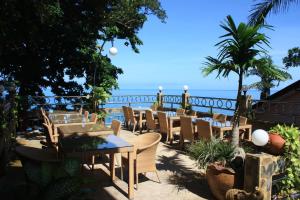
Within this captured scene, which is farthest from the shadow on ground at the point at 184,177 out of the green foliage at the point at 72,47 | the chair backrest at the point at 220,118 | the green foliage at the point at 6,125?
the green foliage at the point at 72,47

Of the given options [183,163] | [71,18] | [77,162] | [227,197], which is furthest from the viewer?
[71,18]

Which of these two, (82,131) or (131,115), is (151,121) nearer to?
(131,115)

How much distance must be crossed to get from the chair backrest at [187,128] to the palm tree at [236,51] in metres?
2.38

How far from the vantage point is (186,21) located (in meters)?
17.0

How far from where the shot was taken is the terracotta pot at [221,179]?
4.08 m

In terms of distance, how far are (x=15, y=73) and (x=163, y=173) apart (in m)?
8.87

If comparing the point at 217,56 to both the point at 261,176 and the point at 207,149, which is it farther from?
the point at 261,176

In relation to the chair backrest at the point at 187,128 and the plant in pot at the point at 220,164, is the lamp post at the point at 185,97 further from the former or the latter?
the plant in pot at the point at 220,164

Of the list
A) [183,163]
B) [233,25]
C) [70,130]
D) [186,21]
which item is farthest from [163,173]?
[186,21]

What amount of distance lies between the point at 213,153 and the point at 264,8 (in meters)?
4.96

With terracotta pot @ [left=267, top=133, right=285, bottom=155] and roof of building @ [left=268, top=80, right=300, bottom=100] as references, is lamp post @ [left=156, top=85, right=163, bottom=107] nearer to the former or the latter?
roof of building @ [left=268, top=80, right=300, bottom=100]

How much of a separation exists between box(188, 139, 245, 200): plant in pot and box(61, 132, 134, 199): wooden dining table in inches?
44.8

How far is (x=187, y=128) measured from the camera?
288 inches

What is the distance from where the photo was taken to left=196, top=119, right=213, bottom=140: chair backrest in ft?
21.4
